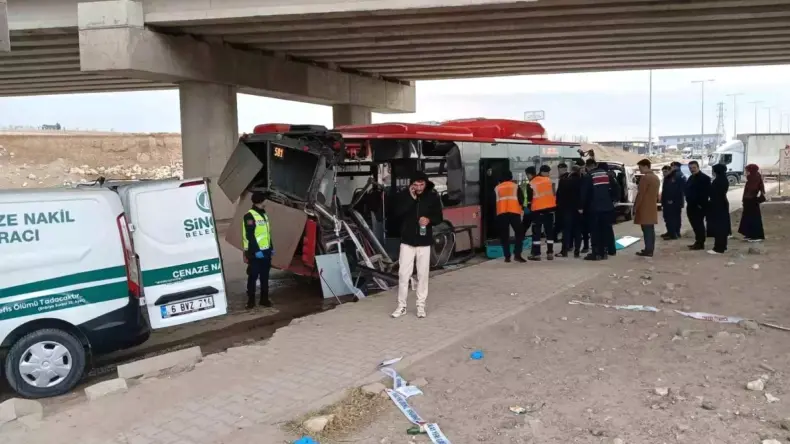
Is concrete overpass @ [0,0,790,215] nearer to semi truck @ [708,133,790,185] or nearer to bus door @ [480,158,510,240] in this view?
bus door @ [480,158,510,240]

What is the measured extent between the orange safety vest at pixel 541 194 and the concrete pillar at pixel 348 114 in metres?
17.3

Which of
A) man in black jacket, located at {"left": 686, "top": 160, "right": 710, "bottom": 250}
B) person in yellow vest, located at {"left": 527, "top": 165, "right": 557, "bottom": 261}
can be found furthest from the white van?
man in black jacket, located at {"left": 686, "top": 160, "right": 710, "bottom": 250}

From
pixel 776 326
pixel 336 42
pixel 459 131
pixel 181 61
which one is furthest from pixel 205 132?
pixel 776 326

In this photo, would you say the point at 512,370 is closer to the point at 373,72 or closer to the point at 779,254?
the point at 779,254

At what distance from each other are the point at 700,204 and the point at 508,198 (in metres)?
3.90

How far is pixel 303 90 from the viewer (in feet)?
79.1

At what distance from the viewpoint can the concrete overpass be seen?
1633 cm

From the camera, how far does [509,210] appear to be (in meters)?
11.1

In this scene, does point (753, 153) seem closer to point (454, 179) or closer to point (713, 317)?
point (454, 179)

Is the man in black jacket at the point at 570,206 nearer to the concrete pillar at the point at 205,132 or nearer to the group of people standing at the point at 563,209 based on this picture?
the group of people standing at the point at 563,209

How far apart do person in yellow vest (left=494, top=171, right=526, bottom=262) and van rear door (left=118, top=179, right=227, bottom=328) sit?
229 inches

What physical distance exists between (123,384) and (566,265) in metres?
7.56

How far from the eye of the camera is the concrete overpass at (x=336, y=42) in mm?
16328

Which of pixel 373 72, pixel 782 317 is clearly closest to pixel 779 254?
pixel 782 317
